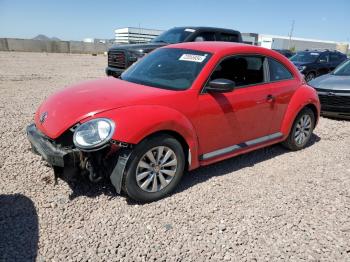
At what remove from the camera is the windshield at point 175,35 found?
32.2 feet

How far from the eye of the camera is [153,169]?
3.46 m

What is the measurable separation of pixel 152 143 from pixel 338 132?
4935 mm

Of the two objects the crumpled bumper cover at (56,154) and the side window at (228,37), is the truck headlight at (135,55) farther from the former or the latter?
the crumpled bumper cover at (56,154)

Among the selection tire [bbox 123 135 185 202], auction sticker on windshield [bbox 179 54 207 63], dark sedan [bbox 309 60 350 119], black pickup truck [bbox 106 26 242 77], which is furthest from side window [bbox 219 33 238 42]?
tire [bbox 123 135 185 202]

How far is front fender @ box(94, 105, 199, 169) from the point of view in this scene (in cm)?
312

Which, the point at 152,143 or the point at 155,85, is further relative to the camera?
the point at 155,85

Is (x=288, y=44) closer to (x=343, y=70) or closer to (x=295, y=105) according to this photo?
(x=343, y=70)

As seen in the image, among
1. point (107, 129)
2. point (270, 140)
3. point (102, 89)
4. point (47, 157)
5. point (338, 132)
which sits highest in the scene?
point (102, 89)

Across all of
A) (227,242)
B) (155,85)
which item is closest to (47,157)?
(155,85)

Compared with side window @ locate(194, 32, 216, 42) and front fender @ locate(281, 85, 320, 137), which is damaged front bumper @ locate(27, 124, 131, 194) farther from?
side window @ locate(194, 32, 216, 42)

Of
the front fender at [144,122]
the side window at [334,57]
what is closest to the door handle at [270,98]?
the front fender at [144,122]

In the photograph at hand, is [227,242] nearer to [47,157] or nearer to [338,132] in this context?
[47,157]

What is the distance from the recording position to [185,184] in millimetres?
4008

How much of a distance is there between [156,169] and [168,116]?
59cm
